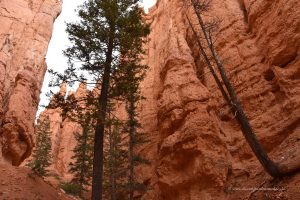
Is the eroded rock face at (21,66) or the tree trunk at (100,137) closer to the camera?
the tree trunk at (100,137)

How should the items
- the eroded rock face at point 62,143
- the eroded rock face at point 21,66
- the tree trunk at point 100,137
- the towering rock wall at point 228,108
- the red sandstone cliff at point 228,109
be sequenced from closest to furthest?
the tree trunk at point 100,137
the red sandstone cliff at point 228,109
the towering rock wall at point 228,108
the eroded rock face at point 21,66
the eroded rock face at point 62,143

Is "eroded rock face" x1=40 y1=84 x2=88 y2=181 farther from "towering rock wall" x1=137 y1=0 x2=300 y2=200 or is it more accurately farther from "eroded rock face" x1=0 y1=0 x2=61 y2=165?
"towering rock wall" x1=137 y1=0 x2=300 y2=200

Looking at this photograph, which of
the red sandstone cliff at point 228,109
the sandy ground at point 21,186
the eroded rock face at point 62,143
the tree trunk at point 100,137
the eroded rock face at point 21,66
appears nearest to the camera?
the tree trunk at point 100,137

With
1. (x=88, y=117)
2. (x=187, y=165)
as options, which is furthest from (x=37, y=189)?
(x=187, y=165)

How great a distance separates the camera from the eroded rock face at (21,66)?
22547 millimetres

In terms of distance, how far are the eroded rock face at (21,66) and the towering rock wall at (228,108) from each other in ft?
33.8

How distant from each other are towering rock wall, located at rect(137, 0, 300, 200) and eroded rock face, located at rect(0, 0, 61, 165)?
1032cm

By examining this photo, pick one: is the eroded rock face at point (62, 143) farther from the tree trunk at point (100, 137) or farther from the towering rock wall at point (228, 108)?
the tree trunk at point (100, 137)

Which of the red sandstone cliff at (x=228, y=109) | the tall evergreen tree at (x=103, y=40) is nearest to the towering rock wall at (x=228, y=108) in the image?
the red sandstone cliff at (x=228, y=109)

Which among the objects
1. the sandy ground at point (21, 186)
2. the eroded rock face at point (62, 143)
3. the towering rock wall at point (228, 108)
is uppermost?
the eroded rock face at point (62, 143)

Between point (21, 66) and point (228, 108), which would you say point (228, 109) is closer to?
point (228, 108)

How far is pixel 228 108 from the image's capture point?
21.3m

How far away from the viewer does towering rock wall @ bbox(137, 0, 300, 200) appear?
56.1ft

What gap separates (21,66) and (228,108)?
1815 cm
